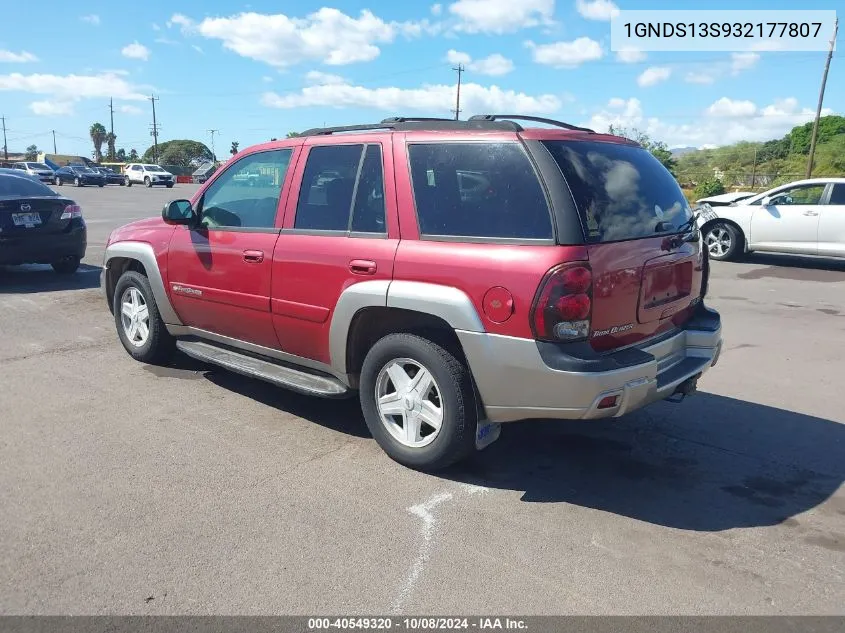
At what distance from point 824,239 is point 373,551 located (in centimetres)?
1131

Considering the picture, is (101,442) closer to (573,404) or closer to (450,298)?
(450,298)

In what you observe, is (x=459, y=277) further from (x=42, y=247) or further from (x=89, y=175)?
(x=89, y=175)

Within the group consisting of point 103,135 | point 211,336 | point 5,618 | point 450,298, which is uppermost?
point 103,135

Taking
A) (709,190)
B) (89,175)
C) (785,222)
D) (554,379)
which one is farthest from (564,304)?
(89,175)

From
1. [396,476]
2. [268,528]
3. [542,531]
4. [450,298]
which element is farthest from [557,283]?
[268,528]

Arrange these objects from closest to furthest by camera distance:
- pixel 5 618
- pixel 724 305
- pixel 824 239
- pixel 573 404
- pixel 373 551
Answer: pixel 5 618 < pixel 373 551 < pixel 573 404 < pixel 724 305 < pixel 824 239

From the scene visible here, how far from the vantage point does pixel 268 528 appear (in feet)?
11.2

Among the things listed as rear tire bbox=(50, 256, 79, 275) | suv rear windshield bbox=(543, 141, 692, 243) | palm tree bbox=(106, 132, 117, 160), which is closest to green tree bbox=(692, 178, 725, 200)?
rear tire bbox=(50, 256, 79, 275)

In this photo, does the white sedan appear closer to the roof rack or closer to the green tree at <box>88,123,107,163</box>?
the roof rack

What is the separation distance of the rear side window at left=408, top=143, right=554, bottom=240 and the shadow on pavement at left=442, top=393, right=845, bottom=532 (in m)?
1.40

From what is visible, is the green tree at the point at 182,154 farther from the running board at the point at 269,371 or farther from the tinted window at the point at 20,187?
the running board at the point at 269,371

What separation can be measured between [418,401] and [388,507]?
2.05ft

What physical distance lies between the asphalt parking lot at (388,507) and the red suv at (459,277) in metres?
0.42

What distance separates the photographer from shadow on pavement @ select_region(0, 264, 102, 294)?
956 cm
